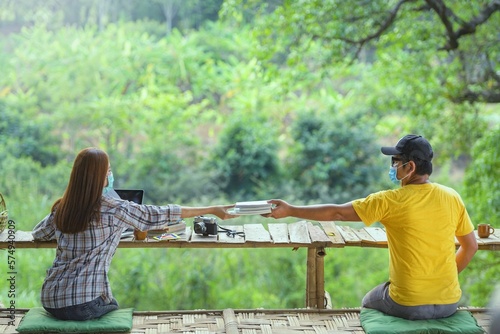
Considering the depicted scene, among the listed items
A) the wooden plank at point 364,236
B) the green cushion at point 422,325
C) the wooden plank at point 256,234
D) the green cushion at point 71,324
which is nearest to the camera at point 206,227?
the wooden plank at point 256,234

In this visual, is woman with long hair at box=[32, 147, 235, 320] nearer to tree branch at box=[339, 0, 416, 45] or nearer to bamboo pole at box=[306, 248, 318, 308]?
bamboo pole at box=[306, 248, 318, 308]

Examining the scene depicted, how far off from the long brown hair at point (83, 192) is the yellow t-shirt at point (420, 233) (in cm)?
108

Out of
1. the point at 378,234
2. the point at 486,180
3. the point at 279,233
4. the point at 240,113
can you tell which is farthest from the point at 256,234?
the point at 240,113

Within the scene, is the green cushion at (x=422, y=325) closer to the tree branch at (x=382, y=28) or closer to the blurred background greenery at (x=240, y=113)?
the blurred background greenery at (x=240, y=113)

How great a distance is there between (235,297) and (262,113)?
4.96 m

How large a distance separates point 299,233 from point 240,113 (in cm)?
805

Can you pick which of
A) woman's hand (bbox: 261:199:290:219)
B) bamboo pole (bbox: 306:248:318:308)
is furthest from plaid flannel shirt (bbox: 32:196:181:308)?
bamboo pole (bbox: 306:248:318:308)

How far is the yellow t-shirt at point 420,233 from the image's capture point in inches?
115

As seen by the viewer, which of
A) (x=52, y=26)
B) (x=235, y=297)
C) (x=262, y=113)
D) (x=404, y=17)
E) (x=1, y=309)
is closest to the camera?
(x=1, y=309)

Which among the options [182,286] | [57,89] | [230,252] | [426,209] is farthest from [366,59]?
[426,209]

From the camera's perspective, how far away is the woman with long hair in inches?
116

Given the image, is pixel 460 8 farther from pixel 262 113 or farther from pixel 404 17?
pixel 262 113

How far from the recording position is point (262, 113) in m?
11.6

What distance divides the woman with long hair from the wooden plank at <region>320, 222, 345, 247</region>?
0.93 m
